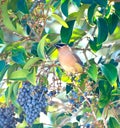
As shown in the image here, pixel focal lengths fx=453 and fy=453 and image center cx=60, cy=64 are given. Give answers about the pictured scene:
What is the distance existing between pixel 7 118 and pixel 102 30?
66cm

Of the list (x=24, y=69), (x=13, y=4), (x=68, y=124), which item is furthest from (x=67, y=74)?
(x=68, y=124)

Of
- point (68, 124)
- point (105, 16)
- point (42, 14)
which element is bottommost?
point (68, 124)

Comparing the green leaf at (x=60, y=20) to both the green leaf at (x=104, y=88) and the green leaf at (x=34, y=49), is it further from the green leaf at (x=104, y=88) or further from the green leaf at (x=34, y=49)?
the green leaf at (x=104, y=88)

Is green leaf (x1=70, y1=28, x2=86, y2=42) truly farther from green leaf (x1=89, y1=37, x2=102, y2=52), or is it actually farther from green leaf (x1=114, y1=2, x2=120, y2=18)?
green leaf (x1=114, y1=2, x2=120, y2=18)

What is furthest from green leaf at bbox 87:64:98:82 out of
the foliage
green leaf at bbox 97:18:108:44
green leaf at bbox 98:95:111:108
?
green leaf at bbox 98:95:111:108

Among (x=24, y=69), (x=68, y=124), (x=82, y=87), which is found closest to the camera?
(x=24, y=69)

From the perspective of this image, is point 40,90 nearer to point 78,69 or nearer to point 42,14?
point 78,69

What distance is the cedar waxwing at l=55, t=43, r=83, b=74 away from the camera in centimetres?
163

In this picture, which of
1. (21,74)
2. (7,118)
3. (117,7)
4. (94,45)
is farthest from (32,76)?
(7,118)

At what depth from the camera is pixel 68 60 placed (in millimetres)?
1680

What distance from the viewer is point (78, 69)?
164 cm

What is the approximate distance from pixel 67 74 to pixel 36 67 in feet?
0.40

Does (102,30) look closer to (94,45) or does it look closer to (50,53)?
(94,45)

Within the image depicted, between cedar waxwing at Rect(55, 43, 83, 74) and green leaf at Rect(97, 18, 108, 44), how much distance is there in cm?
14
